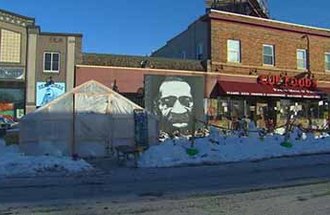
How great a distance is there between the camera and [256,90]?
34469 mm

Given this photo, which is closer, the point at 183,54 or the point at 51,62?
the point at 51,62

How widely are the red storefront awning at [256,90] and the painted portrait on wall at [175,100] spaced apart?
1365mm

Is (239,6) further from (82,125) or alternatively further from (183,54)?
(82,125)

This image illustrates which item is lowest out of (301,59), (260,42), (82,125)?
(82,125)

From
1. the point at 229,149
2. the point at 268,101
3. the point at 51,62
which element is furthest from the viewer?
the point at 268,101

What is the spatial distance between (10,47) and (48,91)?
416 cm

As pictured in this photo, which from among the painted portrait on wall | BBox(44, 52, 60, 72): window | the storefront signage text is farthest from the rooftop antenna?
BBox(44, 52, 60, 72): window

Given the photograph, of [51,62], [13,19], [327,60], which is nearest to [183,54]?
[327,60]

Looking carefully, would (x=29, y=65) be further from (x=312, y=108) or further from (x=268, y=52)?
(x=312, y=108)

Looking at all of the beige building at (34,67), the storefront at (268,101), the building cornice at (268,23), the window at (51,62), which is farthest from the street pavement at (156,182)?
the building cornice at (268,23)

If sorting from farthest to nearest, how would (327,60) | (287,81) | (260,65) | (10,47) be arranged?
(327,60), (287,81), (260,65), (10,47)

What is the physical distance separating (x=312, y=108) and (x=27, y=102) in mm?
21046

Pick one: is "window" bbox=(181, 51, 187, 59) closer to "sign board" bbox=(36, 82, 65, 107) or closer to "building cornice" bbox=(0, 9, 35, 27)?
"sign board" bbox=(36, 82, 65, 107)

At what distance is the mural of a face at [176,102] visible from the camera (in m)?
32.2
